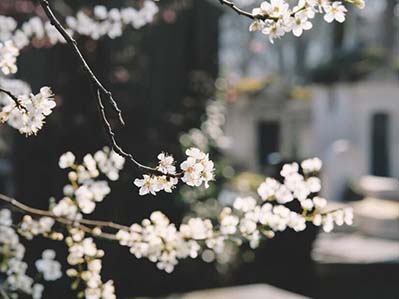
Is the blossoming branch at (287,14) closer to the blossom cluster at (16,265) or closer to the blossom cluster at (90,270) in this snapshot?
the blossom cluster at (90,270)

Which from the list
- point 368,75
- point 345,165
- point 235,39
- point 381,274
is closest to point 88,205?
point 381,274

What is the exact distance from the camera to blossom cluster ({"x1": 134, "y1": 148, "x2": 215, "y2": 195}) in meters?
1.58

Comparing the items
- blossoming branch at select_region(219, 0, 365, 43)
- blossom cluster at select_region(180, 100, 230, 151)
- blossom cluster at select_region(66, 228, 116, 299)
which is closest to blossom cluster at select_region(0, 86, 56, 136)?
blossoming branch at select_region(219, 0, 365, 43)

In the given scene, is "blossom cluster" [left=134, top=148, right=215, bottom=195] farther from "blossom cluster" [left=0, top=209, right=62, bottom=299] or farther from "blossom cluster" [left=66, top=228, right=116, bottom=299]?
"blossom cluster" [left=0, top=209, right=62, bottom=299]

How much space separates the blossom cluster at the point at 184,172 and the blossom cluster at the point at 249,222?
85 centimetres

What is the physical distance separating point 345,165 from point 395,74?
257 centimetres

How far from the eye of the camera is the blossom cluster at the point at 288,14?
1669mm

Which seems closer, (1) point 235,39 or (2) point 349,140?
(2) point 349,140

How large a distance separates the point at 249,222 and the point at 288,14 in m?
1.11

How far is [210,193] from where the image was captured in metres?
7.28

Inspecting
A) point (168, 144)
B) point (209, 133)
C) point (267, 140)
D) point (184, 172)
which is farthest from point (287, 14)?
point (267, 140)

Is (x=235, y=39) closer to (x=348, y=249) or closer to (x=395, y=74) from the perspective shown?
(x=395, y=74)

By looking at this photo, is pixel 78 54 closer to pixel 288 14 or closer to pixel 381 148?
pixel 288 14

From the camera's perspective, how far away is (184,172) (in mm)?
1581
